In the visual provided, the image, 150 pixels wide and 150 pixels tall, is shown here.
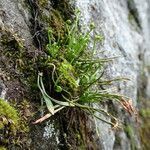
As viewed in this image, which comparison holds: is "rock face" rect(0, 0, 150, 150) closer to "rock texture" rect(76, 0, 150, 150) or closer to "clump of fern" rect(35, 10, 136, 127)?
"rock texture" rect(76, 0, 150, 150)

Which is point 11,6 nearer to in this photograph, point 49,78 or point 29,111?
point 49,78

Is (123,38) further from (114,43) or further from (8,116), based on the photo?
(8,116)

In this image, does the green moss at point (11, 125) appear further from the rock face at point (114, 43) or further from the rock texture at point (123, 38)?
the rock texture at point (123, 38)

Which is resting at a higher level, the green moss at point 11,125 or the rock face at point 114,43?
the rock face at point 114,43

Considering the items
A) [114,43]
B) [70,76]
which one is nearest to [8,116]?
[70,76]

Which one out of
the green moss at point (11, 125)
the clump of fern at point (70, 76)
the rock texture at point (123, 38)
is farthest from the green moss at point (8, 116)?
the rock texture at point (123, 38)

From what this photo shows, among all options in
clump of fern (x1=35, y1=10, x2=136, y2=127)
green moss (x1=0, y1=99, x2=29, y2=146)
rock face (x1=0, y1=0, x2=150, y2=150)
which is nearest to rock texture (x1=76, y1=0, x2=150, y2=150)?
rock face (x1=0, y1=0, x2=150, y2=150)
